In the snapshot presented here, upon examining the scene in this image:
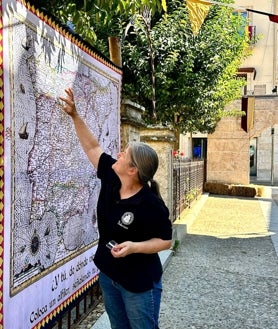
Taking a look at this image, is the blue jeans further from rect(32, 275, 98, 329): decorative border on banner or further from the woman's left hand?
rect(32, 275, 98, 329): decorative border on banner

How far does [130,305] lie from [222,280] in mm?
3601

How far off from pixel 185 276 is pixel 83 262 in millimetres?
2756

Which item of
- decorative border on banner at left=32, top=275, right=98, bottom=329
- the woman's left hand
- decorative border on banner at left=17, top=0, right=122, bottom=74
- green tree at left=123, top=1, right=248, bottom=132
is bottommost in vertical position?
decorative border on banner at left=32, top=275, right=98, bottom=329

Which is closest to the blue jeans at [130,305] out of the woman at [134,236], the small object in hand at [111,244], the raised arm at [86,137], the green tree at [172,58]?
the woman at [134,236]

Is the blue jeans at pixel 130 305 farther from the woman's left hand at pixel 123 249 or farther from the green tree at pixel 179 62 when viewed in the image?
the green tree at pixel 179 62

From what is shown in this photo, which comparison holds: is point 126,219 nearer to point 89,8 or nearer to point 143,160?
point 143,160

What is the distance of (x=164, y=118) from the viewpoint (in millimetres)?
11984

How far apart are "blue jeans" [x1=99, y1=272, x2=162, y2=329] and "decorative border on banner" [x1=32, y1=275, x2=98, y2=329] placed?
1.44ft

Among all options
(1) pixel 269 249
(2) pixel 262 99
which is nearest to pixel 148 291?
(1) pixel 269 249

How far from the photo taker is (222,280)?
565 cm

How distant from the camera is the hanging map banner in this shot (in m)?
2.18

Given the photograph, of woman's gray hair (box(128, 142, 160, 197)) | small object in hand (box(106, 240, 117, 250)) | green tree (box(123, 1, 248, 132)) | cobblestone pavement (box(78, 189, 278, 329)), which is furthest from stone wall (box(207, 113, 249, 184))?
small object in hand (box(106, 240, 117, 250))

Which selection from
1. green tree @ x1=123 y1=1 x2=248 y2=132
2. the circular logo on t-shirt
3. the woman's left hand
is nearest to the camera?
the woman's left hand

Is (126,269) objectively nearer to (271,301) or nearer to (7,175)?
(7,175)
